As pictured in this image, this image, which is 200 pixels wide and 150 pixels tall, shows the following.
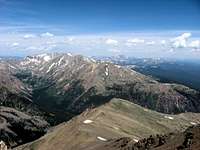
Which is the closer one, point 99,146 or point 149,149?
point 149,149

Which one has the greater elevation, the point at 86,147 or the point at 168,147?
the point at 168,147

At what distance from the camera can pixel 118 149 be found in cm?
16338

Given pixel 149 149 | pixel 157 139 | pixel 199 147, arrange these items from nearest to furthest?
pixel 199 147 → pixel 149 149 → pixel 157 139

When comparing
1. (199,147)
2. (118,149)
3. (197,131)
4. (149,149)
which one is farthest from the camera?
(118,149)

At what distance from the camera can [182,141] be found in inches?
4446

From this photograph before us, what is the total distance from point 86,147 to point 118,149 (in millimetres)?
37409

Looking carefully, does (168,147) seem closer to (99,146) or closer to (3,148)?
(3,148)

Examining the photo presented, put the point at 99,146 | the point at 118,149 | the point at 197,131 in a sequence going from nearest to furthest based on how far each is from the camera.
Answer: the point at 197,131
the point at 118,149
the point at 99,146

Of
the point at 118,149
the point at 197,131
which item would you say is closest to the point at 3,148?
the point at 118,149

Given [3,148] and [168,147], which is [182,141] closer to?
[168,147]

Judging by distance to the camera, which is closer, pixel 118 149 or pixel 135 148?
pixel 135 148

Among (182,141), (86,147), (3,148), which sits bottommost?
(86,147)

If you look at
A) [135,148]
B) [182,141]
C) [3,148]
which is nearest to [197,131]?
[182,141]

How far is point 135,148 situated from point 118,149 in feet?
→ 83.5
